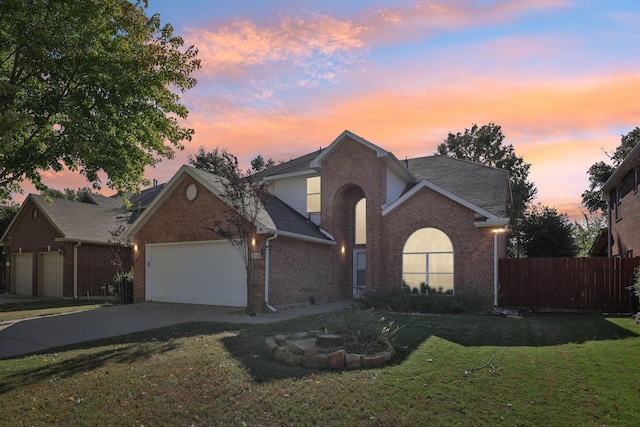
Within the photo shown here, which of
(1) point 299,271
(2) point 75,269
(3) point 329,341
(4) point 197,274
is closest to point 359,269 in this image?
(1) point 299,271

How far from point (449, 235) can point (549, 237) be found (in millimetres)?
11199

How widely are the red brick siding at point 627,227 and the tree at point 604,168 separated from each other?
11666 mm

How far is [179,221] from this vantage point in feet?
55.8

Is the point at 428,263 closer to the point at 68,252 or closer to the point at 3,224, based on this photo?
the point at 68,252

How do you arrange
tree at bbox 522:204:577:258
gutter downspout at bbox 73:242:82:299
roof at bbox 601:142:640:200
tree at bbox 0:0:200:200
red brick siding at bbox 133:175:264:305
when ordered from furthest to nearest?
tree at bbox 522:204:577:258 < gutter downspout at bbox 73:242:82:299 < red brick siding at bbox 133:175:264:305 < roof at bbox 601:142:640:200 < tree at bbox 0:0:200:200

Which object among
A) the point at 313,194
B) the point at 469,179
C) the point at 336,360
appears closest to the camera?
the point at 336,360

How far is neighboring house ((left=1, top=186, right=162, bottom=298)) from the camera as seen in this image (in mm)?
22438

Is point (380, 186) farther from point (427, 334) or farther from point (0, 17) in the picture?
point (0, 17)

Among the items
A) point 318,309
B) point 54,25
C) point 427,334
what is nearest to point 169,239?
point 318,309

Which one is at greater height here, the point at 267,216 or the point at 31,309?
the point at 267,216

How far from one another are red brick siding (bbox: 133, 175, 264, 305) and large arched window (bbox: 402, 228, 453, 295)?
633 centimetres

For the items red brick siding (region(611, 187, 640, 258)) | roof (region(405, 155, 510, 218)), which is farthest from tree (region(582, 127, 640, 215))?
Answer: roof (region(405, 155, 510, 218))

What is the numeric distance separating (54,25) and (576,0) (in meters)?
12.3

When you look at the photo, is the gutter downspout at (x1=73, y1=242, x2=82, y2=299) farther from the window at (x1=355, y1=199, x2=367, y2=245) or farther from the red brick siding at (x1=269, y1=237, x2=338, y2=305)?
the window at (x1=355, y1=199, x2=367, y2=245)
